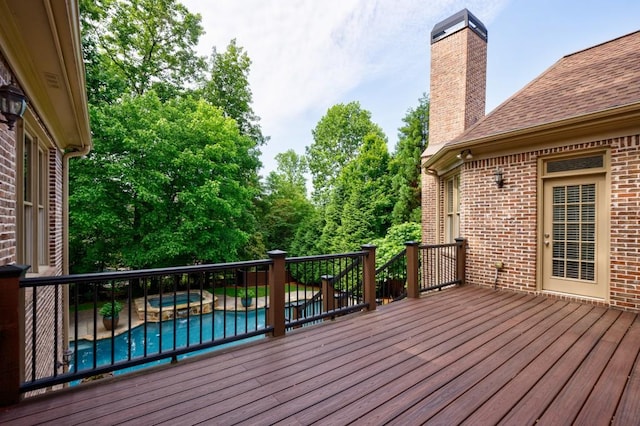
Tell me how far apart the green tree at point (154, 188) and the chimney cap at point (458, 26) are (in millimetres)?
7840

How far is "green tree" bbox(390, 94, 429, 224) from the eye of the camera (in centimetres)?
1282

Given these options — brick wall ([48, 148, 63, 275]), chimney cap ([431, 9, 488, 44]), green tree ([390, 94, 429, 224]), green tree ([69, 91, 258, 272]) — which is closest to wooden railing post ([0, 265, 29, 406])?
brick wall ([48, 148, 63, 275])

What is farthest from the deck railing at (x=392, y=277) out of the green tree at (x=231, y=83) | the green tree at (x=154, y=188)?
the green tree at (x=231, y=83)

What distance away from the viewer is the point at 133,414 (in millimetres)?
1798

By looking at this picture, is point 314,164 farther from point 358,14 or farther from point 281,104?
point 358,14

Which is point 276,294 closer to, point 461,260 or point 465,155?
point 461,260

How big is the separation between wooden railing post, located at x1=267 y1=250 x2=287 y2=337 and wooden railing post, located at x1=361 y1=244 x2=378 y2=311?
4.47ft

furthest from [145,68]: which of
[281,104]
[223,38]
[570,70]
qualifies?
[570,70]

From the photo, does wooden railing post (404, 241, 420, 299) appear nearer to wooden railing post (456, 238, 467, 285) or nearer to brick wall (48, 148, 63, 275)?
wooden railing post (456, 238, 467, 285)

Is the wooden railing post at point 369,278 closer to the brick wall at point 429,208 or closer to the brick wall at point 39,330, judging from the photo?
the brick wall at point 39,330

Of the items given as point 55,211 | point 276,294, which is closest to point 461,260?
point 276,294

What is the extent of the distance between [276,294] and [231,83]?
14680 millimetres

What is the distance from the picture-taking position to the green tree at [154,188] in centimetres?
940

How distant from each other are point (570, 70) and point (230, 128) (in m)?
10.3
